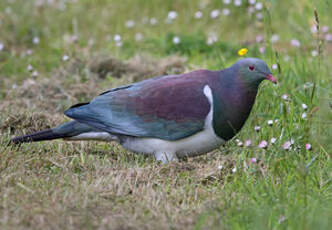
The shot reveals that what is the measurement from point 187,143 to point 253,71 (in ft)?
2.09

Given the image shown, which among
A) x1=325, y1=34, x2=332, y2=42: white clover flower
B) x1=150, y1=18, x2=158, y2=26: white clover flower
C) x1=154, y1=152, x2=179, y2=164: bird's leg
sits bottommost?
A: x1=154, y1=152, x2=179, y2=164: bird's leg

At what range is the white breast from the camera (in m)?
4.00

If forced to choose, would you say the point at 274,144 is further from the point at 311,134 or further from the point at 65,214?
the point at 65,214

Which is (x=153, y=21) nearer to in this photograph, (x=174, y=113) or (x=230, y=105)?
(x=174, y=113)

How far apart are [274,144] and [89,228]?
1.60m

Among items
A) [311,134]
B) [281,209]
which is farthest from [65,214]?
[311,134]

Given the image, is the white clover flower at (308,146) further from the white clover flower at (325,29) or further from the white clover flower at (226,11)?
the white clover flower at (226,11)

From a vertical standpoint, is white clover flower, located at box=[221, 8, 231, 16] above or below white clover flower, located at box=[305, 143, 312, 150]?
above

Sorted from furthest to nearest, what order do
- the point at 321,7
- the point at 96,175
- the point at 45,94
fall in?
the point at 321,7 → the point at 45,94 → the point at 96,175

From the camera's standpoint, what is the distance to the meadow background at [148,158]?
313 centimetres

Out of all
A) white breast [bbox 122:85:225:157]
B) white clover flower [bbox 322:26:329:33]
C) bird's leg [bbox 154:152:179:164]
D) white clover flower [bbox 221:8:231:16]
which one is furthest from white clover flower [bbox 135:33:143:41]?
bird's leg [bbox 154:152:179:164]

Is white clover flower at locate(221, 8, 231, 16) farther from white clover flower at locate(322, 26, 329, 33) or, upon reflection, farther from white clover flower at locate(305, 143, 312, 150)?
white clover flower at locate(305, 143, 312, 150)

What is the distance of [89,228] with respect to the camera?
2.89 metres

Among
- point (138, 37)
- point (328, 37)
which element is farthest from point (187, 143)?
point (138, 37)
